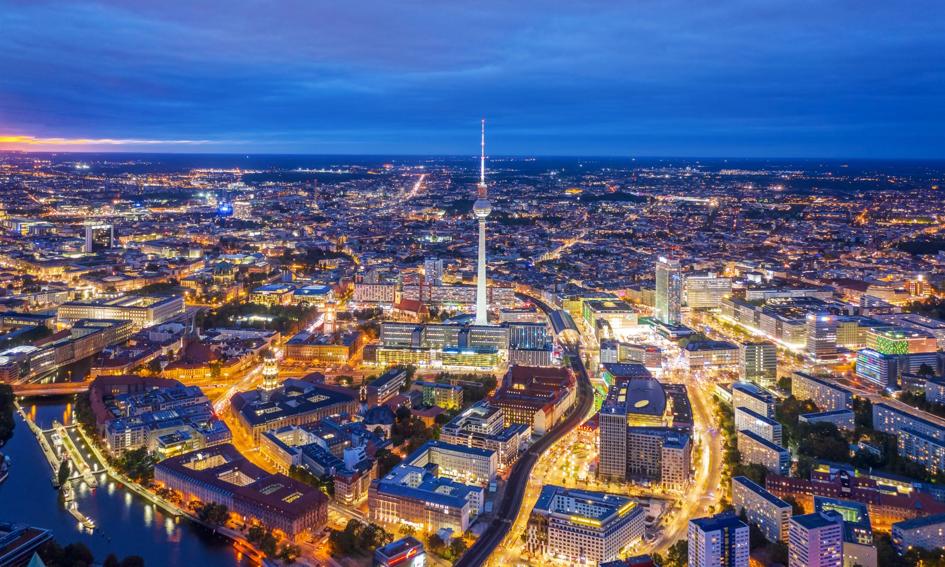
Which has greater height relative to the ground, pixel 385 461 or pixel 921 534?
pixel 385 461

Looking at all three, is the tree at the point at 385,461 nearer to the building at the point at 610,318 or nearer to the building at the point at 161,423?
the building at the point at 161,423

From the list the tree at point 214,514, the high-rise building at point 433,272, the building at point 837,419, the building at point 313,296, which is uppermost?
the high-rise building at point 433,272

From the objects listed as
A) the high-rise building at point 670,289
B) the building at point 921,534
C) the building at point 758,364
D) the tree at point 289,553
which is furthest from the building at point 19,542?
the high-rise building at point 670,289

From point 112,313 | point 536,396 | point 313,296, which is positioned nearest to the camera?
point 536,396

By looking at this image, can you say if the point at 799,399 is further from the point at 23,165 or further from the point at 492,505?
the point at 23,165

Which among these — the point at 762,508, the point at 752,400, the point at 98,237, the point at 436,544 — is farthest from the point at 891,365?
the point at 98,237

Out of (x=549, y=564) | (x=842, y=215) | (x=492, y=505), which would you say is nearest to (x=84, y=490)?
(x=492, y=505)

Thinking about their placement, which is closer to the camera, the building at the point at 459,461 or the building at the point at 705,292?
the building at the point at 459,461

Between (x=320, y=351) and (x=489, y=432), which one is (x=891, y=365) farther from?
(x=320, y=351)

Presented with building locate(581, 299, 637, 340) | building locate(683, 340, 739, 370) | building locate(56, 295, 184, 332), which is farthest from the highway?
building locate(56, 295, 184, 332)
